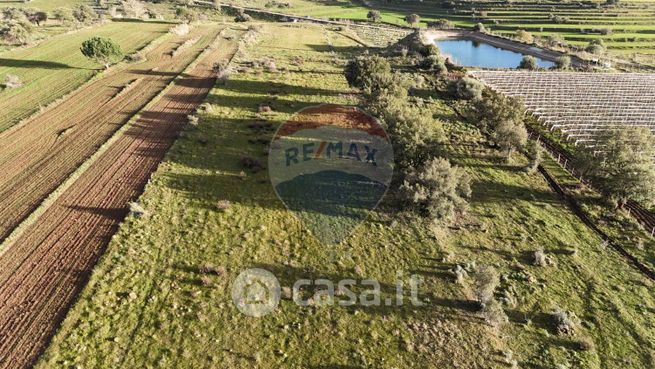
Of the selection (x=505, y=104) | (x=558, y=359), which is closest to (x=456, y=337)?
(x=558, y=359)

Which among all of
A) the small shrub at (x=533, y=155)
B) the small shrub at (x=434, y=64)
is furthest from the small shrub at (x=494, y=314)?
the small shrub at (x=434, y=64)

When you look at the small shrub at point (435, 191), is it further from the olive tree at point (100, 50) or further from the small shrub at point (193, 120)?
the olive tree at point (100, 50)

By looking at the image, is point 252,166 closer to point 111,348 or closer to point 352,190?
point 352,190

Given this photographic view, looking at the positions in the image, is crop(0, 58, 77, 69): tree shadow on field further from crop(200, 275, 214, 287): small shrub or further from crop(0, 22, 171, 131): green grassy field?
crop(200, 275, 214, 287): small shrub

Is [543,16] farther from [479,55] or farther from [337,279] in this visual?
[337,279]

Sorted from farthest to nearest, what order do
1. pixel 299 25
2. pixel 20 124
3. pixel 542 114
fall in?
pixel 299 25, pixel 542 114, pixel 20 124
